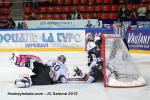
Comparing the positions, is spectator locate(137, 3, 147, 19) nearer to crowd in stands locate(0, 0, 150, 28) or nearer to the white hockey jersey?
crowd in stands locate(0, 0, 150, 28)

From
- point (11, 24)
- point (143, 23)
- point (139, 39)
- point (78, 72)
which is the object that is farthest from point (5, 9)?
point (78, 72)

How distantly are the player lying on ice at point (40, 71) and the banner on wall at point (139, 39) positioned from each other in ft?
23.2

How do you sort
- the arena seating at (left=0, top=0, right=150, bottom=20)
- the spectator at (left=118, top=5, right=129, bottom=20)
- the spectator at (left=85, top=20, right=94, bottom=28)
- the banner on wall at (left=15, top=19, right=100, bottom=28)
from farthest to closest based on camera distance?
1. the arena seating at (left=0, top=0, right=150, bottom=20)
2. the spectator at (left=118, top=5, right=129, bottom=20)
3. the banner on wall at (left=15, top=19, right=100, bottom=28)
4. the spectator at (left=85, top=20, right=94, bottom=28)

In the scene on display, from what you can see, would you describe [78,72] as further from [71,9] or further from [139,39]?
[71,9]

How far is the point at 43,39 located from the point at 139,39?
3872 mm

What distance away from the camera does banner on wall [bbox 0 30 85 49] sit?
16.2 meters

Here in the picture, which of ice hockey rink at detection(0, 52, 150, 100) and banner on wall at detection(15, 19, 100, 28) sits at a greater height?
banner on wall at detection(15, 19, 100, 28)

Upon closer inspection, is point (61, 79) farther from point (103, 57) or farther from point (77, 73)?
point (103, 57)

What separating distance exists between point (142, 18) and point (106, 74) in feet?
40.1

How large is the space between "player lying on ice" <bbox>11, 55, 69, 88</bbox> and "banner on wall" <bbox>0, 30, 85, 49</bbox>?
7.61 meters

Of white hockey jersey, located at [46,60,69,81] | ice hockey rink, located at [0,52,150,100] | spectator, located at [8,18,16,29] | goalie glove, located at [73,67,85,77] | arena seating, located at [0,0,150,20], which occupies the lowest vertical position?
ice hockey rink, located at [0,52,150,100]

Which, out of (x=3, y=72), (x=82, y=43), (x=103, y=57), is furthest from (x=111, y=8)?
(x=103, y=57)

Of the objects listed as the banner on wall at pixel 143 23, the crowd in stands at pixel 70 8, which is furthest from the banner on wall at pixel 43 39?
the crowd in stands at pixel 70 8

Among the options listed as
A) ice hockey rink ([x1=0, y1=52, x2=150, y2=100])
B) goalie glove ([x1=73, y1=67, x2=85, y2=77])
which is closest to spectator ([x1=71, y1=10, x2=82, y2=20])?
ice hockey rink ([x1=0, y1=52, x2=150, y2=100])
